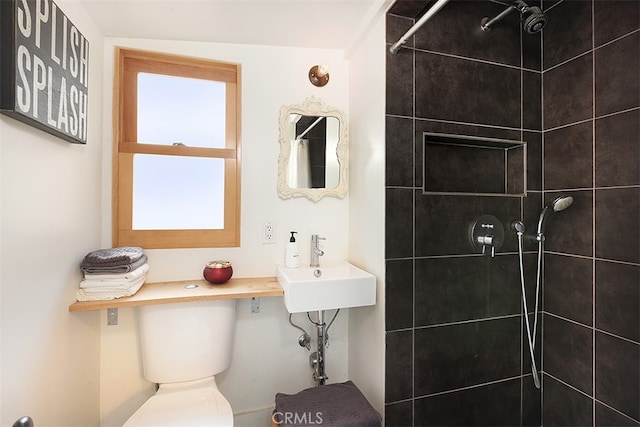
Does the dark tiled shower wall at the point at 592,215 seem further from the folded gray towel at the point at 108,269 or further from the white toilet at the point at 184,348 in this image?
the folded gray towel at the point at 108,269

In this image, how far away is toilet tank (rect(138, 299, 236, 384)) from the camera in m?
1.38

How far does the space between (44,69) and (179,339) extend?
1189 mm

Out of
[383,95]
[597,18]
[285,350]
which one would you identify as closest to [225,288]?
[285,350]

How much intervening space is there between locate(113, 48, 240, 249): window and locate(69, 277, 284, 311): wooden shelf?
0.23 meters

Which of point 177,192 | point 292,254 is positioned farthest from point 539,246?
point 177,192

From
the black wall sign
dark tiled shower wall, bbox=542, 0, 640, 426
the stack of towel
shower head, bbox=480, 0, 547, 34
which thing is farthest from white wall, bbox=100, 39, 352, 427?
dark tiled shower wall, bbox=542, 0, 640, 426

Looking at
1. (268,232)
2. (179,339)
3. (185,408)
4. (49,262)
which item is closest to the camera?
(49,262)

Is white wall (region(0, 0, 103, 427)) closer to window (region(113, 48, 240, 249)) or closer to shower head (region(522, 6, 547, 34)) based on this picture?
window (region(113, 48, 240, 249))

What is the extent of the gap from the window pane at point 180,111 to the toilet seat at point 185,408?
4.14 ft

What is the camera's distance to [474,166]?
1674 millimetres

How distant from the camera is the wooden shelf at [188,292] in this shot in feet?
4.21

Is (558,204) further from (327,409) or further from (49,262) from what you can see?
(49,262)

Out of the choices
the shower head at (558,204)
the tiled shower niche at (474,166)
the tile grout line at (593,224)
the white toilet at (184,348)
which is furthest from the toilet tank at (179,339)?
the tile grout line at (593,224)

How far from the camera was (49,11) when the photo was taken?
3.37 feet
